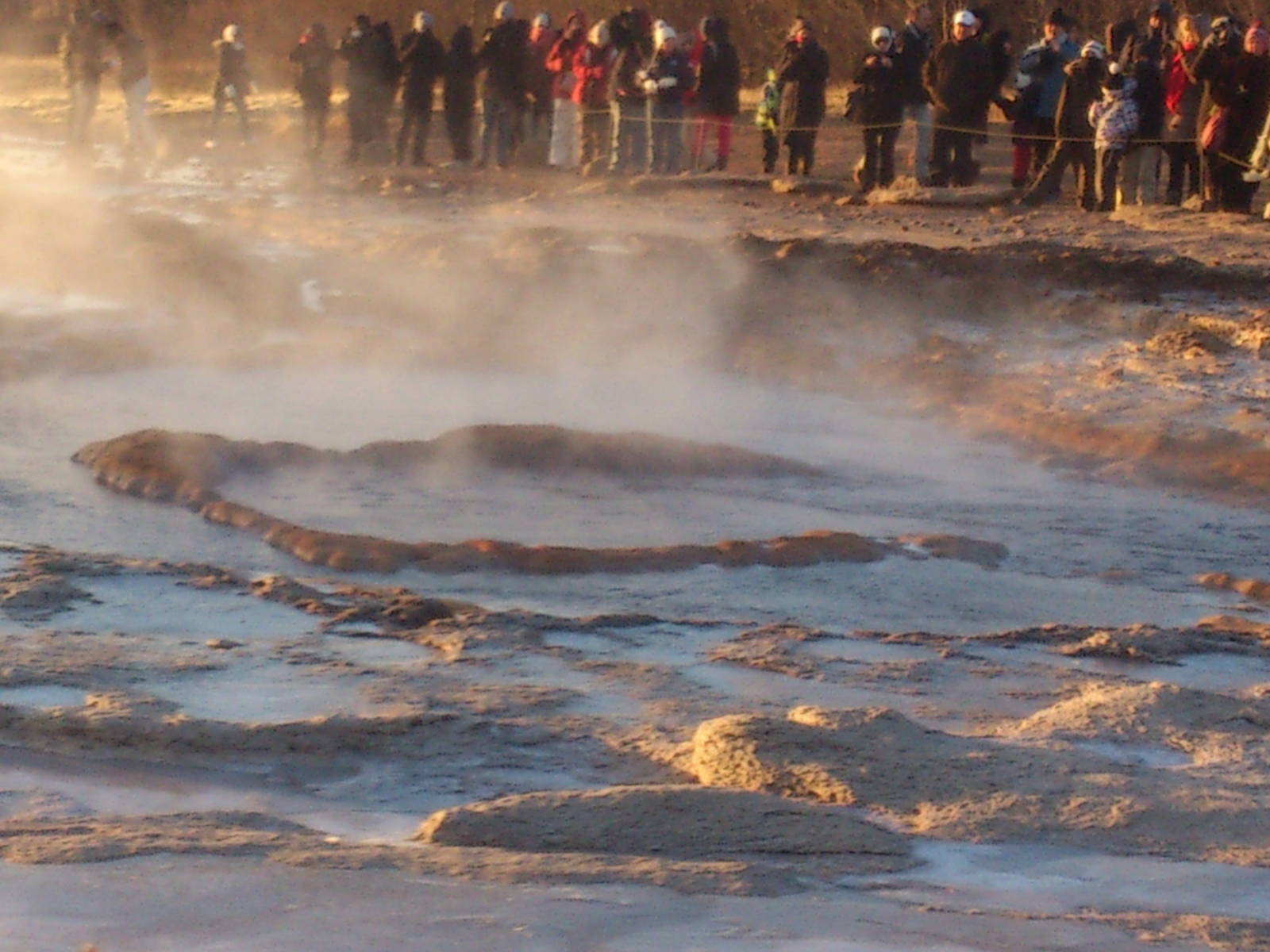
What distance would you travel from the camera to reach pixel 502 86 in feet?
56.4

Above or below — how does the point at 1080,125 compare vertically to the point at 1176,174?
above

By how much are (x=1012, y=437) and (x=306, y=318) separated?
4.57 m

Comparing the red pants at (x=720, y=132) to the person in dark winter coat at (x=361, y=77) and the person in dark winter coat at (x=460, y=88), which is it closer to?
the person in dark winter coat at (x=460, y=88)

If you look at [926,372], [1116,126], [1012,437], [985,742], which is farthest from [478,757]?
[1116,126]

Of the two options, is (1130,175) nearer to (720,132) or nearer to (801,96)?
(801,96)

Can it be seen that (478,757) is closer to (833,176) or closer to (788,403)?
(788,403)

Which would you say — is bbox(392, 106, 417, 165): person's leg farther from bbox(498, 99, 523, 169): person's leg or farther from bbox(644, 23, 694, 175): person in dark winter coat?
bbox(644, 23, 694, 175): person in dark winter coat

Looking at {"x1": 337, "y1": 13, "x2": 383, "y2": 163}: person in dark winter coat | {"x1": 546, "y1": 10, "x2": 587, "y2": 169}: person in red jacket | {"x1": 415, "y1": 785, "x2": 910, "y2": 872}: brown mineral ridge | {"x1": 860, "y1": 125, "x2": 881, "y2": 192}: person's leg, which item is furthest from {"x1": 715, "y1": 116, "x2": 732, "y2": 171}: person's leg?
{"x1": 415, "y1": 785, "x2": 910, "y2": 872}: brown mineral ridge

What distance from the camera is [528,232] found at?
12703mm

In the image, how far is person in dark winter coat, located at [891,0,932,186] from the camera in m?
14.4

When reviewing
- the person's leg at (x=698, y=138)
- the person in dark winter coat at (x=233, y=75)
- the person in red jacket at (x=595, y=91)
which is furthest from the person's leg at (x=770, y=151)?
the person in dark winter coat at (x=233, y=75)

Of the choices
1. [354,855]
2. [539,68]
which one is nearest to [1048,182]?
[539,68]

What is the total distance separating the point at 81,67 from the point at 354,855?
651 inches

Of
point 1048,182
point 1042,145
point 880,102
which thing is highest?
point 880,102
